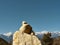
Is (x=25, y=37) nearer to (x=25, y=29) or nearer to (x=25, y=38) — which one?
(x=25, y=38)

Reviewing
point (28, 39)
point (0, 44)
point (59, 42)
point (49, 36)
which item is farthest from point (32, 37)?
point (59, 42)

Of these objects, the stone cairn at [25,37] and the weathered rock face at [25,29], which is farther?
the weathered rock face at [25,29]

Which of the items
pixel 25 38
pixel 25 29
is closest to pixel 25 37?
pixel 25 38

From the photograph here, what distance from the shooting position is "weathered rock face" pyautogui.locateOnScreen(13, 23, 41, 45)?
49.3 ft

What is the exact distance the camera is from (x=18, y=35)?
15.6 meters

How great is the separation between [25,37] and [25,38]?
0.07 m

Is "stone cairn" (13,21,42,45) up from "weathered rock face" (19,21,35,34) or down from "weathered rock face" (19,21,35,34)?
down

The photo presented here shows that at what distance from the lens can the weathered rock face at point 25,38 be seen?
15.0 metres

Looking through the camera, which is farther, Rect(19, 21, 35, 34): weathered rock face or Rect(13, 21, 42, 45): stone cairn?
Rect(19, 21, 35, 34): weathered rock face

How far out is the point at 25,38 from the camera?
15219mm

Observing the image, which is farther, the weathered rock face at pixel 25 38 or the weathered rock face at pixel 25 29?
the weathered rock face at pixel 25 29

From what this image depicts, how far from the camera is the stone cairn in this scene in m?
15.0

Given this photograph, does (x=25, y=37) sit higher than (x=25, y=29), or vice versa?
(x=25, y=29)

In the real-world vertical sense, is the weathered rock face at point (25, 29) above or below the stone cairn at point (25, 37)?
above
